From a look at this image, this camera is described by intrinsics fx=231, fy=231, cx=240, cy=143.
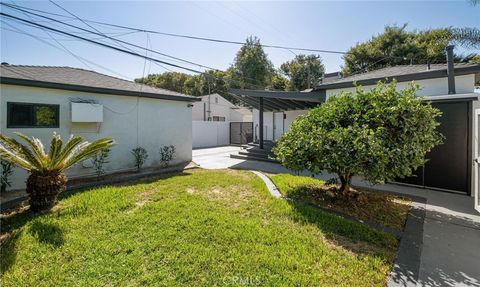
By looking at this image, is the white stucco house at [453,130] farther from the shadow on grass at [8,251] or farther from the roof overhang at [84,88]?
the shadow on grass at [8,251]

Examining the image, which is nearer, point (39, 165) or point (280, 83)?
point (39, 165)

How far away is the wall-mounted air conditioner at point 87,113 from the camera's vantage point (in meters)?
7.20

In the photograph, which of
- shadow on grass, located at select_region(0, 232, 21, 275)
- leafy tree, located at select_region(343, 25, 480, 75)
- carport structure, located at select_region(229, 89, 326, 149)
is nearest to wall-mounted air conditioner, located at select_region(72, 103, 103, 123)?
shadow on grass, located at select_region(0, 232, 21, 275)

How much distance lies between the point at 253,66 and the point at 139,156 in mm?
27580

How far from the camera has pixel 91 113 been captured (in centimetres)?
746

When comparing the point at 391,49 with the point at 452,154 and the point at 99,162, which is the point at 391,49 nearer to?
the point at 452,154

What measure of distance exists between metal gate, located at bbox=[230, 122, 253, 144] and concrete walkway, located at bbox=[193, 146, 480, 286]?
43.0 feet

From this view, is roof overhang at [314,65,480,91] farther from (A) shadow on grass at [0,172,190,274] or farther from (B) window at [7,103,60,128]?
(B) window at [7,103,60,128]

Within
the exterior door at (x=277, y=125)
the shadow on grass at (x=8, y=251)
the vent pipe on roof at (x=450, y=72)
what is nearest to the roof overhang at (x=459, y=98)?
the vent pipe on roof at (x=450, y=72)

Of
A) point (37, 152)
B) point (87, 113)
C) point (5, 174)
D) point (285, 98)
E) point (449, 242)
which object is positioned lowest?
point (449, 242)

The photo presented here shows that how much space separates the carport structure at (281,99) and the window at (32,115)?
760cm

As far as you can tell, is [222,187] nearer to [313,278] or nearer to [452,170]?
[313,278]

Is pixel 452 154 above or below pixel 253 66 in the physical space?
below

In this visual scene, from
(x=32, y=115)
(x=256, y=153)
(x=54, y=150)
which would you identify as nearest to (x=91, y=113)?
(x=32, y=115)
